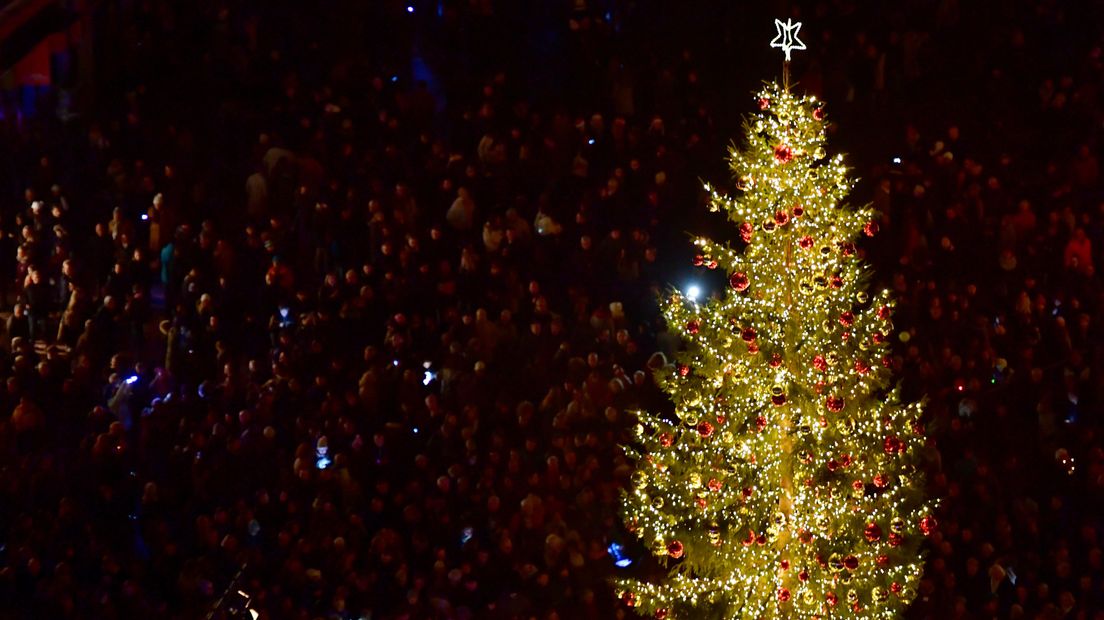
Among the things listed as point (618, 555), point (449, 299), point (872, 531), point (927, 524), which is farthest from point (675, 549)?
point (449, 299)

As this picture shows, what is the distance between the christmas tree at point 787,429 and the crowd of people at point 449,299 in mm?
1487

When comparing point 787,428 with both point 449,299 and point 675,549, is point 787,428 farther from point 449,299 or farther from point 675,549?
point 449,299

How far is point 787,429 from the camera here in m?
7.81

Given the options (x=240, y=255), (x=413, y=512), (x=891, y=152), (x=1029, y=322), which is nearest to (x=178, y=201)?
(x=240, y=255)

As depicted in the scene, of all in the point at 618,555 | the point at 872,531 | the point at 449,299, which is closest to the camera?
the point at 872,531

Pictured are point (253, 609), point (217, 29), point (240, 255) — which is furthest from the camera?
point (217, 29)

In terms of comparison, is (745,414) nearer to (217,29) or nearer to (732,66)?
(732,66)

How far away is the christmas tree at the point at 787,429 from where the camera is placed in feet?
25.3

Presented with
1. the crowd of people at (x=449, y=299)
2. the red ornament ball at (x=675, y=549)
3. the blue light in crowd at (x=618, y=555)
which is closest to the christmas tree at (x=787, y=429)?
the red ornament ball at (x=675, y=549)

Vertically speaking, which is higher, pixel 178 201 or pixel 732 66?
pixel 732 66

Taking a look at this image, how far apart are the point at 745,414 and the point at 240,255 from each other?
4371 mm

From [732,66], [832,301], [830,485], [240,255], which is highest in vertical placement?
[732,66]

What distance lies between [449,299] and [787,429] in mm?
3294

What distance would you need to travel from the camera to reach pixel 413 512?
9.21 meters
